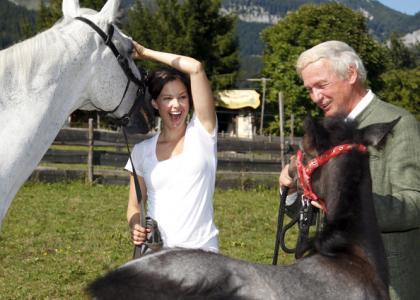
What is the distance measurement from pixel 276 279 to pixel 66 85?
167 centimetres

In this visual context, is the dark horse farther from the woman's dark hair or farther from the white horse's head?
the white horse's head

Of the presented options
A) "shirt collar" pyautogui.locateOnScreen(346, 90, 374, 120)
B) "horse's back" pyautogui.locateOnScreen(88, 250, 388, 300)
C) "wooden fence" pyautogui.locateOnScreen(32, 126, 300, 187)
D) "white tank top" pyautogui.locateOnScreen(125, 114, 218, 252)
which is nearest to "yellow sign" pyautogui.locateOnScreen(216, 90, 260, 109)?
"wooden fence" pyautogui.locateOnScreen(32, 126, 300, 187)

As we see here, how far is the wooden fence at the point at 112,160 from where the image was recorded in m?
14.8

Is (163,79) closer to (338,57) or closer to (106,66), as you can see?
(106,66)

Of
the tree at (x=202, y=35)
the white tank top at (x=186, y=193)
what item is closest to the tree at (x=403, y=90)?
the tree at (x=202, y=35)

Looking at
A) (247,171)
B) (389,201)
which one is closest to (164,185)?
(389,201)

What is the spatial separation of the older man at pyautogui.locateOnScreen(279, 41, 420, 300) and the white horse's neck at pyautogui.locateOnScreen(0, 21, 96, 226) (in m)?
1.18

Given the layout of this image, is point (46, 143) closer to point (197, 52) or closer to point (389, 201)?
point (389, 201)

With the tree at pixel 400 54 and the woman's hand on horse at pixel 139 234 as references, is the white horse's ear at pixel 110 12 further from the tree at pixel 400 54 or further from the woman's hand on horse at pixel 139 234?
the tree at pixel 400 54

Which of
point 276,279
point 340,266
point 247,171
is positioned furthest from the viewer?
point 247,171

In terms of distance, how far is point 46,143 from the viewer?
3.19 m

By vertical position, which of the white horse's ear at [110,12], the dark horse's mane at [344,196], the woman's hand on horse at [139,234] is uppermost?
the white horse's ear at [110,12]

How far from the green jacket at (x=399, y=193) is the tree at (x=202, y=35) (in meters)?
37.7

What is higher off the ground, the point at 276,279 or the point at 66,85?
the point at 66,85
